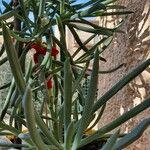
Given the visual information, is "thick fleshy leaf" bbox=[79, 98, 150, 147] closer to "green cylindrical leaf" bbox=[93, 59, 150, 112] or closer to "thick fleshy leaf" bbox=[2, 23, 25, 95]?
"green cylindrical leaf" bbox=[93, 59, 150, 112]

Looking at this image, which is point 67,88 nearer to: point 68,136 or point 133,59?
point 68,136

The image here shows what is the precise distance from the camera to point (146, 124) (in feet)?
1.53

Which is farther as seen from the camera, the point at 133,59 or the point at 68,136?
the point at 133,59

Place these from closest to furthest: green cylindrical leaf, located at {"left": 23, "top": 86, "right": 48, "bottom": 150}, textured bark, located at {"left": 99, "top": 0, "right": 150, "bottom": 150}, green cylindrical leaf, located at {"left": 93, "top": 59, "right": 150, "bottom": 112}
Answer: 1. green cylindrical leaf, located at {"left": 23, "top": 86, "right": 48, "bottom": 150}
2. green cylindrical leaf, located at {"left": 93, "top": 59, "right": 150, "bottom": 112}
3. textured bark, located at {"left": 99, "top": 0, "right": 150, "bottom": 150}

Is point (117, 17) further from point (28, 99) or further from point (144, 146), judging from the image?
point (28, 99)

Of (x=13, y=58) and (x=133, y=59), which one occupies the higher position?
(x=133, y=59)

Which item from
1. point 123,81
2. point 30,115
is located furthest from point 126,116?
point 30,115

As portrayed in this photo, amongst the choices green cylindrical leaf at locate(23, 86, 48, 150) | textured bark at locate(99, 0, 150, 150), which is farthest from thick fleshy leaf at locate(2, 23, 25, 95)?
textured bark at locate(99, 0, 150, 150)

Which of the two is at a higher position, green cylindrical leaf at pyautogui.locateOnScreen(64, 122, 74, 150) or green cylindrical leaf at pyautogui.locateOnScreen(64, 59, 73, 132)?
green cylindrical leaf at pyautogui.locateOnScreen(64, 59, 73, 132)

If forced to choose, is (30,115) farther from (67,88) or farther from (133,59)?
(133,59)

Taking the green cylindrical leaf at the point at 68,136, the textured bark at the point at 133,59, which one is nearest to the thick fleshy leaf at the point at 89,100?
the green cylindrical leaf at the point at 68,136

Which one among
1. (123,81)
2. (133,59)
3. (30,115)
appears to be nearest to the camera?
(30,115)

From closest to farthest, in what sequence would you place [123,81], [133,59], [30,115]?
[30,115], [123,81], [133,59]

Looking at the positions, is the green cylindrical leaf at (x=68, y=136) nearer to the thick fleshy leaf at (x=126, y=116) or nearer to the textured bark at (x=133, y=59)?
the thick fleshy leaf at (x=126, y=116)
